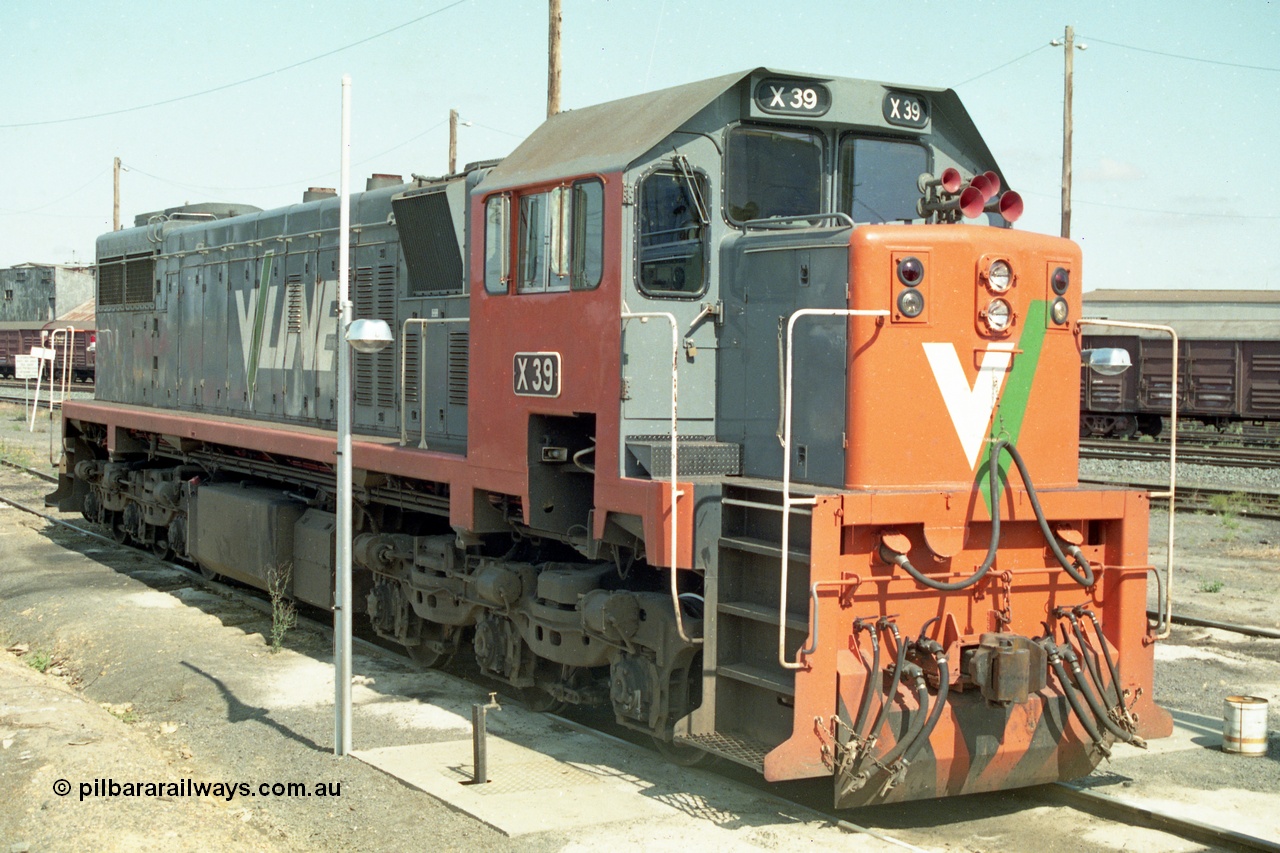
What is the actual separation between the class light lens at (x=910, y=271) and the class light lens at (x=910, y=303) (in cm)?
5

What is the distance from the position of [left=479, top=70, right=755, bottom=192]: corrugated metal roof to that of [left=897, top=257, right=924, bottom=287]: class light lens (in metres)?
1.38

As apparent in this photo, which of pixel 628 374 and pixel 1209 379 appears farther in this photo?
pixel 1209 379

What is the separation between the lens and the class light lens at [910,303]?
21.1 ft

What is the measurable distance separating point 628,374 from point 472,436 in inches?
66.6

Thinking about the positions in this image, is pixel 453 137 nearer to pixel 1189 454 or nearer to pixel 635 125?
pixel 1189 454

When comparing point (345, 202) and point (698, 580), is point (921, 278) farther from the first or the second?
point (345, 202)

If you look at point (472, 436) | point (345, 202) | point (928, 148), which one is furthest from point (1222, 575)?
point (345, 202)

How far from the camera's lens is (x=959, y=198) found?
22.0ft

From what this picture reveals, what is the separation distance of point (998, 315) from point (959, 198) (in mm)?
631

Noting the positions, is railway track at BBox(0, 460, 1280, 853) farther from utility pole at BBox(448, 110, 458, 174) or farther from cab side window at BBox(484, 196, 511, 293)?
utility pole at BBox(448, 110, 458, 174)

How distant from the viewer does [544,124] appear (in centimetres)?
823

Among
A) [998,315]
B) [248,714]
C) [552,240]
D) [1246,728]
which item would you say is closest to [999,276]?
[998,315]

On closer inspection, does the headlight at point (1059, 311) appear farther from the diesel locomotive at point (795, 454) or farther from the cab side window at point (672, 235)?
the cab side window at point (672, 235)

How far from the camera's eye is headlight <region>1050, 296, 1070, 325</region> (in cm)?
686
